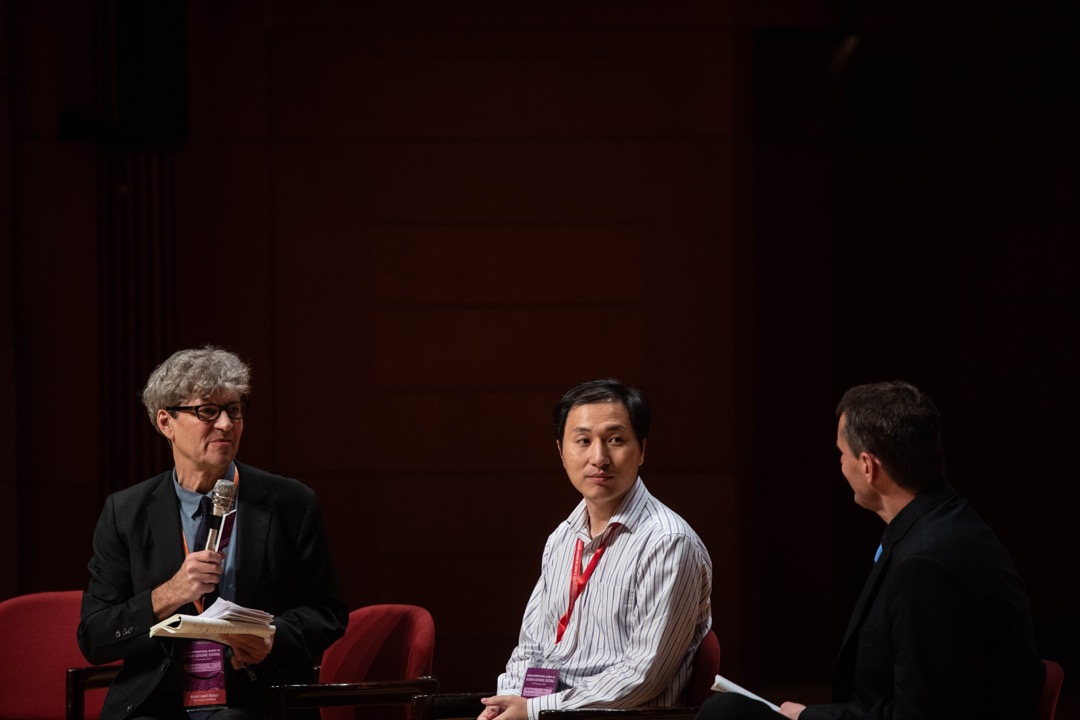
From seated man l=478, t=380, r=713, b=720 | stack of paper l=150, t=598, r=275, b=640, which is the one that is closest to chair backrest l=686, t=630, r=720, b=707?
seated man l=478, t=380, r=713, b=720

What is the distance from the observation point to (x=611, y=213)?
503 centimetres

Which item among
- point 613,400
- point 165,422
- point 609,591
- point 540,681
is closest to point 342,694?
point 540,681

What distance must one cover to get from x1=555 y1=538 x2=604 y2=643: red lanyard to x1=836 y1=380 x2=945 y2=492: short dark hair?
0.78 m

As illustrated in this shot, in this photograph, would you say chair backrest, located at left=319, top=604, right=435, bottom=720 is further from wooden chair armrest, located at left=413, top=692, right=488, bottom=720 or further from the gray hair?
the gray hair

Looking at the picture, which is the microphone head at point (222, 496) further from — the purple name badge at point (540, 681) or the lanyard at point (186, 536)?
the purple name badge at point (540, 681)

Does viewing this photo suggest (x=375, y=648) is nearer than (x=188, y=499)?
No

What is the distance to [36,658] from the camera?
3.41m

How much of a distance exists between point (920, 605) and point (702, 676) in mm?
802

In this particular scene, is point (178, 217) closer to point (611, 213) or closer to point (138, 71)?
point (138, 71)

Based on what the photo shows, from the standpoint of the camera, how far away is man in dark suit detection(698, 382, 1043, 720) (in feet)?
6.88

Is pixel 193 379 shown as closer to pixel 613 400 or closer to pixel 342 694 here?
pixel 342 694

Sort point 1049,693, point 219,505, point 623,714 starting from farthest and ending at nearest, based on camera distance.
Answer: point 219,505
point 623,714
point 1049,693

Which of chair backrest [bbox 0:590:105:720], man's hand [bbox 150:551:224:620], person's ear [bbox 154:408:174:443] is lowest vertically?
chair backrest [bbox 0:590:105:720]

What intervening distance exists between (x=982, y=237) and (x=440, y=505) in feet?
9.68
